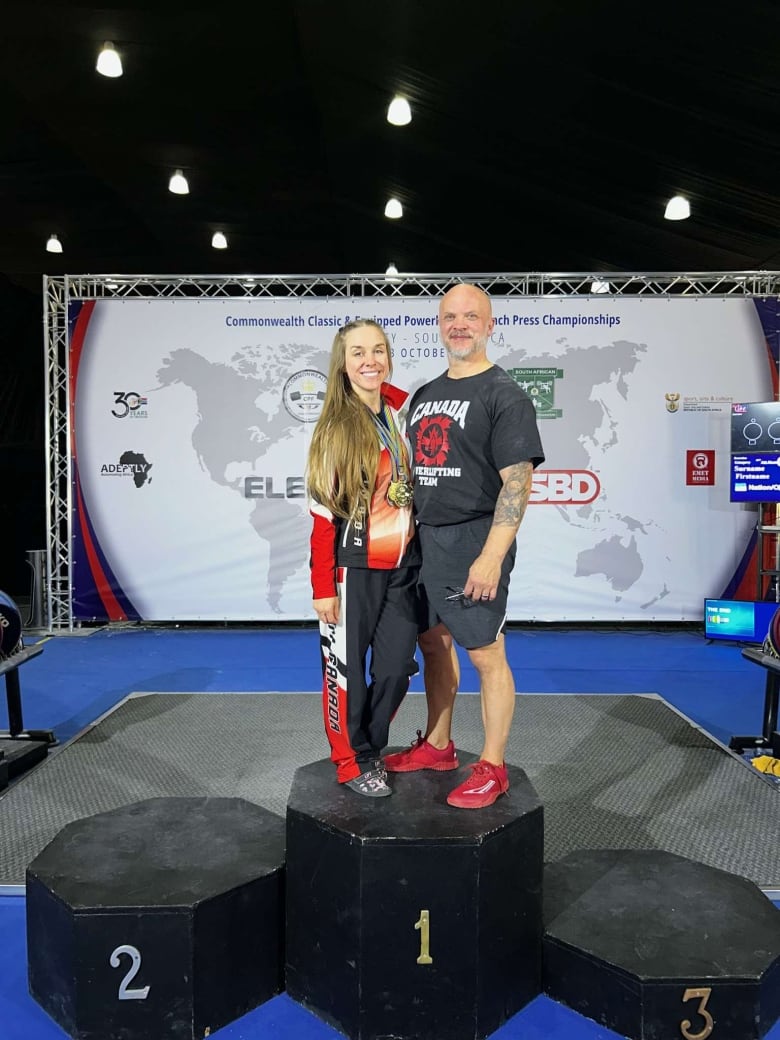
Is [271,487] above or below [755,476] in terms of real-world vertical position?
below

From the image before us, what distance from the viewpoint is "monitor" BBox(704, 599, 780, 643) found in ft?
17.4

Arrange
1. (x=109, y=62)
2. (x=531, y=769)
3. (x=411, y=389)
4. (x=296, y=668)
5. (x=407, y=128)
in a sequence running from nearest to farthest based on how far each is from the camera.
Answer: (x=531, y=769)
(x=109, y=62)
(x=296, y=668)
(x=411, y=389)
(x=407, y=128)

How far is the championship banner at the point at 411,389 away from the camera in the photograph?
5863mm

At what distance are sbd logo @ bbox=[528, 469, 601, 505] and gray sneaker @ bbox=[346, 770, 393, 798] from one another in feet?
13.6

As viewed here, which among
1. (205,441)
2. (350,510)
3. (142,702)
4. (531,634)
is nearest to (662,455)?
(531,634)

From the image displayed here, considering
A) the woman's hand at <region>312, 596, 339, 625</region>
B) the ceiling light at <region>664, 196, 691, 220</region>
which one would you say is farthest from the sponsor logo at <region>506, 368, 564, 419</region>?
the woman's hand at <region>312, 596, 339, 625</region>

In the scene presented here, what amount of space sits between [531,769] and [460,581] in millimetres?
1527

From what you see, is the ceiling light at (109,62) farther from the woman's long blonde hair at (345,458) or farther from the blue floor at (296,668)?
the woman's long blonde hair at (345,458)

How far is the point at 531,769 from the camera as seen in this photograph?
10.5ft

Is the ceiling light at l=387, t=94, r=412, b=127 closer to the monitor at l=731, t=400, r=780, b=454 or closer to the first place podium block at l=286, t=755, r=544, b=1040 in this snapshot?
the monitor at l=731, t=400, r=780, b=454

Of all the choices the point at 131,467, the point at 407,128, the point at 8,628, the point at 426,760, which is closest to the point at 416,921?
the point at 426,760

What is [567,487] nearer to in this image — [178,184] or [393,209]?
[393,209]

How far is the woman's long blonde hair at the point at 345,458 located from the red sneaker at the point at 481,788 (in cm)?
72

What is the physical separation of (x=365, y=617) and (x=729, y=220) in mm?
6291
